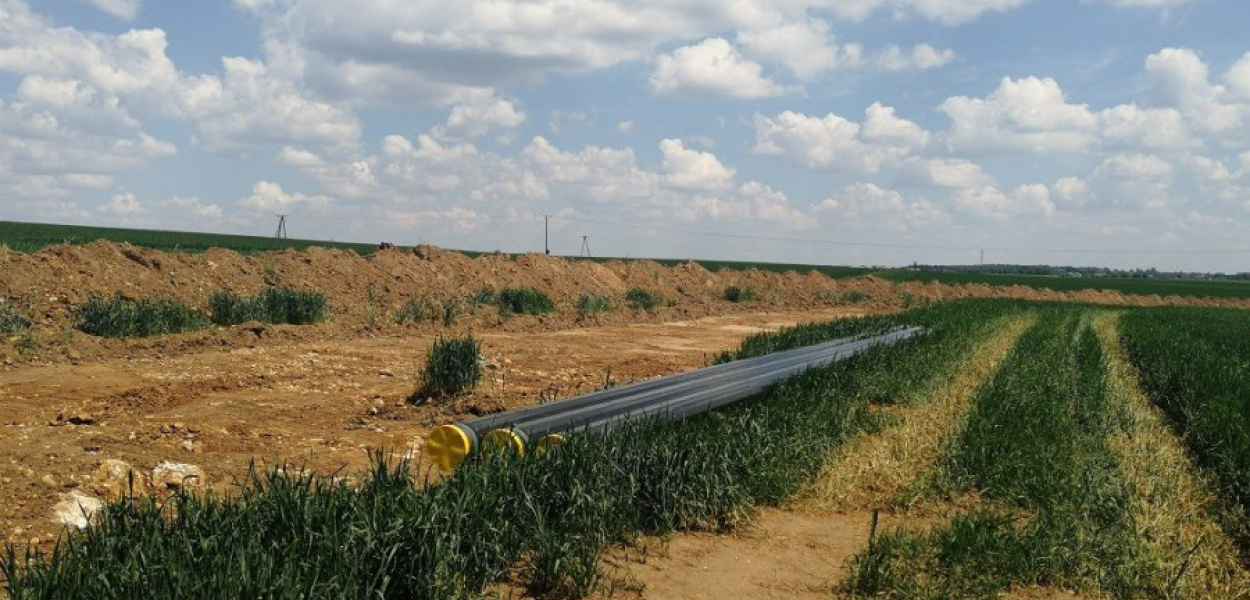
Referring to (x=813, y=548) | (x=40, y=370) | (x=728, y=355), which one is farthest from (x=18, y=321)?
(x=813, y=548)

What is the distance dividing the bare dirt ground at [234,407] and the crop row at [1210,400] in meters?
6.53

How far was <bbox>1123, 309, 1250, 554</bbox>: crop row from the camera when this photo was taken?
6.92 metres

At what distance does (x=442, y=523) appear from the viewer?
162 inches

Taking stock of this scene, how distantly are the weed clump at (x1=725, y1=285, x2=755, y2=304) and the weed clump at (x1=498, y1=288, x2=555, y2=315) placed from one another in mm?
14467

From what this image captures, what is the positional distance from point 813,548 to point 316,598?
3337 mm

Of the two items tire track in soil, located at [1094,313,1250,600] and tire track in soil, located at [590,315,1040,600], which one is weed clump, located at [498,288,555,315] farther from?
tire track in soil, located at [1094,313,1250,600]

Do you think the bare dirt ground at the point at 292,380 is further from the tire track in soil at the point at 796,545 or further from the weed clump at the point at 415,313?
the weed clump at the point at 415,313

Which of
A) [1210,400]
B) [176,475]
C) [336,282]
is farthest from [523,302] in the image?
[176,475]

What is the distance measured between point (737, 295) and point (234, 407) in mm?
28143

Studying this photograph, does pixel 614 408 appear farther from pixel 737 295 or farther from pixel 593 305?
pixel 737 295

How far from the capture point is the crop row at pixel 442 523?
3230mm

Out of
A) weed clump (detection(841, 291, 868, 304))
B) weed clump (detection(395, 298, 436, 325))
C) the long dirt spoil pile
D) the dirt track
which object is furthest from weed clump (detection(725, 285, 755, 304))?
weed clump (detection(395, 298, 436, 325))

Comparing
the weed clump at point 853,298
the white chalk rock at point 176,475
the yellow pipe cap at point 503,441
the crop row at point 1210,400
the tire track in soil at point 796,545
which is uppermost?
the weed clump at point 853,298

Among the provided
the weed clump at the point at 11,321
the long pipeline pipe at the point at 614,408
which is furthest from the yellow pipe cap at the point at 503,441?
the weed clump at the point at 11,321
